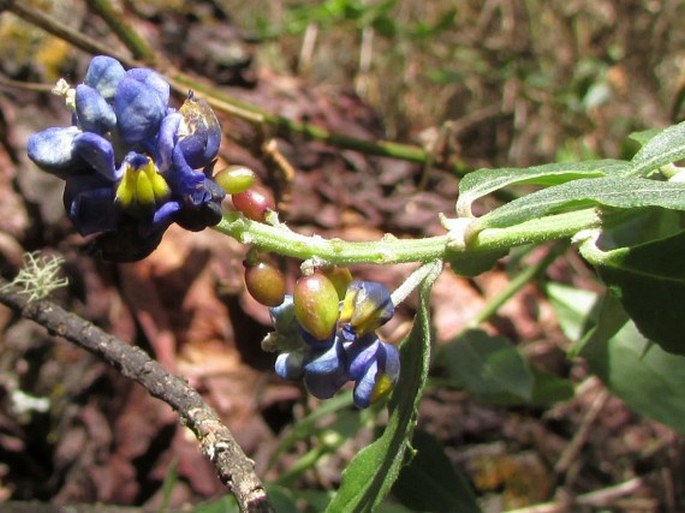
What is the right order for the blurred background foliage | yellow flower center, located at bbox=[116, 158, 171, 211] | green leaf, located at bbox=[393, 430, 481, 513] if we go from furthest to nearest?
the blurred background foliage, green leaf, located at bbox=[393, 430, 481, 513], yellow flower center, located at bbox=[116, 158, 171, 211]

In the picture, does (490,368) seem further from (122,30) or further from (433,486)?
(122,30)

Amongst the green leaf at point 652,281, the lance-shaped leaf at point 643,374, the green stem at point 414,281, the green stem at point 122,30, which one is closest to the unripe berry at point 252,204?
the green stem at point 414,281

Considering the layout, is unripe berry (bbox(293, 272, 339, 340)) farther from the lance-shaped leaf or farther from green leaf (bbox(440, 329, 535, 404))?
green leaf (bbox(440, 329, 535, 404))

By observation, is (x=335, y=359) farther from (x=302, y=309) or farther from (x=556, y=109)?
(x=556, y=109)

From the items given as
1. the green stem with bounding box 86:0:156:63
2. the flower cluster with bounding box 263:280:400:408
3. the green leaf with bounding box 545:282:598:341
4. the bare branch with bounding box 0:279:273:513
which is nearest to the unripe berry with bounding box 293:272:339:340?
the flower cluster with bounding box 263:280:400:408

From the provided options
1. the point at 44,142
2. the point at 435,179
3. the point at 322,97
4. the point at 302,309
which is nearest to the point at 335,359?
the point at 302,309

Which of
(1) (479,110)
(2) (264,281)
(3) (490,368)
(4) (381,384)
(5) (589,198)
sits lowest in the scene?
(1) (479,110)

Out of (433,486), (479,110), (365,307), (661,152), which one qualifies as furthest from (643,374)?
(479,110)
